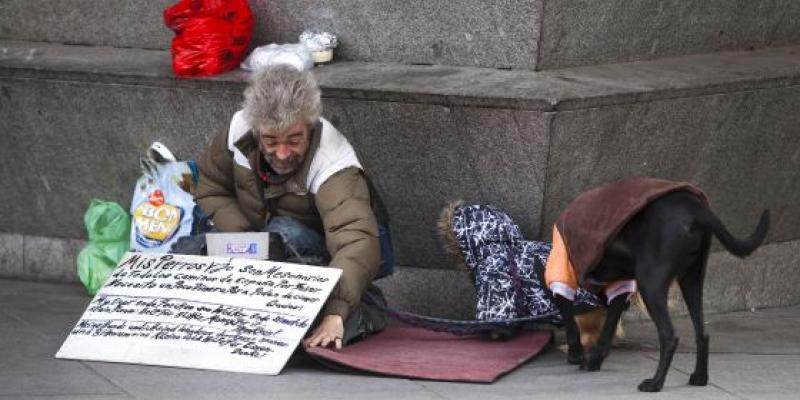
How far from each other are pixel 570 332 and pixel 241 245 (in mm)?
1414

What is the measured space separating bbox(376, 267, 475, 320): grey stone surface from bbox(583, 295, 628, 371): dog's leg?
3.48 feet

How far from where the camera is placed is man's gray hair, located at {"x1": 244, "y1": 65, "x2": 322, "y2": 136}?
594cm

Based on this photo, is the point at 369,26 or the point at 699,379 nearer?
the point at 699,379

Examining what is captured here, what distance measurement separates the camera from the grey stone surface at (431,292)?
23.0ft

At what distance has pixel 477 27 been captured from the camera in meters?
7.16

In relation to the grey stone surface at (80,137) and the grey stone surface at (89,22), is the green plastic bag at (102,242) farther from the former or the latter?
the grey stone surface at (89,22)

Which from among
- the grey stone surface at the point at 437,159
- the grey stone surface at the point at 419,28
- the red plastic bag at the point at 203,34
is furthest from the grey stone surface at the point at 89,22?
the grey stone surface at the point at 437,159

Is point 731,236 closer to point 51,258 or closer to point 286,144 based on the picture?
point 286,144

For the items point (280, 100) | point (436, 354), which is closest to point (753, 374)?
point (436, 354)

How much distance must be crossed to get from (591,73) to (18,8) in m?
3.27

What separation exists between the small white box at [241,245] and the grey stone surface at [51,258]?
1.80m

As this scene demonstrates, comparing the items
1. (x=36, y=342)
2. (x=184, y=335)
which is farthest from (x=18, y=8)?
(x=184, y=335)

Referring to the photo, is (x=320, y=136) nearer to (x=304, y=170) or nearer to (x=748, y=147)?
(x=304, y=170)

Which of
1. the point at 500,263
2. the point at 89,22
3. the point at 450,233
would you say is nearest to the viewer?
the point at 500,263
